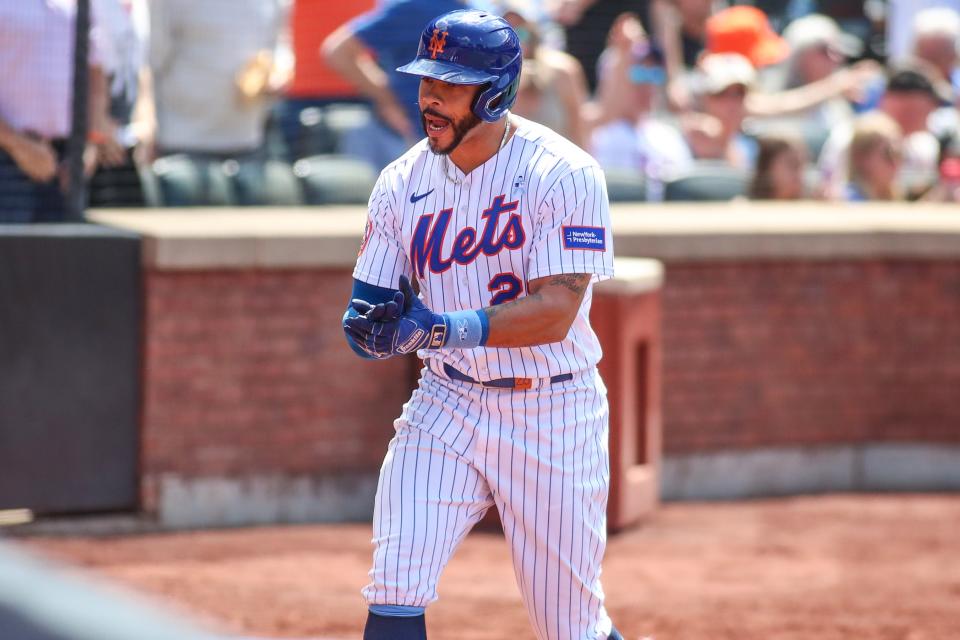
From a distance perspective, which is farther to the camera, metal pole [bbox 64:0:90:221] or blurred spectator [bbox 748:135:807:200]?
blurred spectator [bbox 748:135:807:200]

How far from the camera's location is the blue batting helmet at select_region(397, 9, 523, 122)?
11.7ft

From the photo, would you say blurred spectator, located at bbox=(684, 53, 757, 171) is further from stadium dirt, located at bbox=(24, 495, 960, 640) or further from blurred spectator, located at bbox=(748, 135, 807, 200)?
stadium dirt, located at bbox=(24, 495, 960, 640)

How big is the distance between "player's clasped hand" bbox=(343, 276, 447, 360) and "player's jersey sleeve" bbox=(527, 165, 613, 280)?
12.0 inches

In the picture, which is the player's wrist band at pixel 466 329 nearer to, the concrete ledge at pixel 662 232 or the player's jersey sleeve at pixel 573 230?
the player's jersey sleeve at pixel 573 230

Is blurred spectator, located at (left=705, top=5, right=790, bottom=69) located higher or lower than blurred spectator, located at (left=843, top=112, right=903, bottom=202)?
higher

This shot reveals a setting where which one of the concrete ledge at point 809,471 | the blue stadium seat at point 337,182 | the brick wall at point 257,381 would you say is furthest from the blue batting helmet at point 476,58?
the concrete ledge at point 809,471

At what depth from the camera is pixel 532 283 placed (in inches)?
143

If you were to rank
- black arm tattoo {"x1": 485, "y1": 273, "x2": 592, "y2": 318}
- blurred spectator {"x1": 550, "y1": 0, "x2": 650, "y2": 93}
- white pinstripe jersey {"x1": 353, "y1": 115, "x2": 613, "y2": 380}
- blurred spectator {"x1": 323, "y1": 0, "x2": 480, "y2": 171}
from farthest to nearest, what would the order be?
blurred spectator {"x1": 550, "y1": 0, "x2": 650, "y2": 93}
blurred spectator {"x1": 323, "y1": 0, "x2": 480, "y2": 171}
white pinstripe jersey {"x1": 353, "y1": 115, "x2": 613, "y2": 380}
black arm tattoo {"x1": 485, "y1": 273, "x2": 592, "y2": 318}

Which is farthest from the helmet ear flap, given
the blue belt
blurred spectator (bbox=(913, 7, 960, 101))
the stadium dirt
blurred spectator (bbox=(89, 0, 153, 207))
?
blurred spectator (bbox=(913, 7, 960, 101))

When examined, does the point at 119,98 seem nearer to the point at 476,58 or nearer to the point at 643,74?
the point at 643,74

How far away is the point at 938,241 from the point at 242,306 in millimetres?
3745

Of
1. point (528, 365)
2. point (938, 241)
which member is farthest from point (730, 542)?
A: point (528, 365)

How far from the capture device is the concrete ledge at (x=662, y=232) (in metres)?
6.98

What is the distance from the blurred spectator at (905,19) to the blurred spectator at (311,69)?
4.48 m
